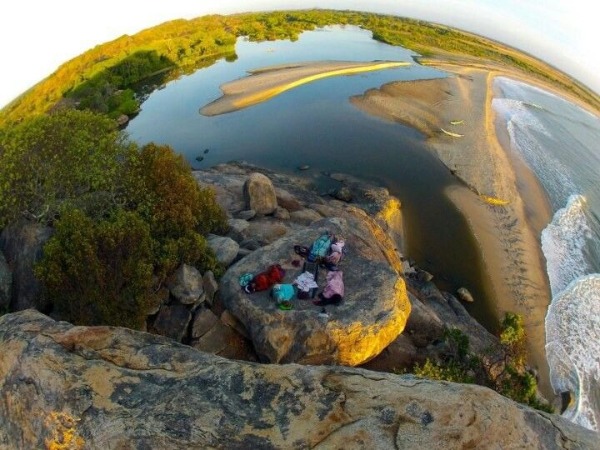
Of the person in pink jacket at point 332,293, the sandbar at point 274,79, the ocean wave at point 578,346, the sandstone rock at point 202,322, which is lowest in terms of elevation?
the ocean wave at point 578,346

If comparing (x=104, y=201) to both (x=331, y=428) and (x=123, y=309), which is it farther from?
(x=331, y=428)

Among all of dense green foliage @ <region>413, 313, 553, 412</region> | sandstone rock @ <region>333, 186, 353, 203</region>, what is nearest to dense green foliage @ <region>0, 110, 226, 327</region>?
dense green foliage @ <region>413, 313, 553, 412</region>

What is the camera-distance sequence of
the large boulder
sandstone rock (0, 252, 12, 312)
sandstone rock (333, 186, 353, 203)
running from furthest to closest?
1. sandstone rock (333, 186, 353, 203)
2. the large boulder
3. sandstone rock (0, 252, 12, 312)

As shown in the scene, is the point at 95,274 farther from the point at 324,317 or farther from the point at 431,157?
the point at 431,157

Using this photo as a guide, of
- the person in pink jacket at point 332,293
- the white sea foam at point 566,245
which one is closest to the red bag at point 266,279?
the person in pink jacket at point 332,293

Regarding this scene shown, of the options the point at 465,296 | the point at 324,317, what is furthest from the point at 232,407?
the point at 465,296

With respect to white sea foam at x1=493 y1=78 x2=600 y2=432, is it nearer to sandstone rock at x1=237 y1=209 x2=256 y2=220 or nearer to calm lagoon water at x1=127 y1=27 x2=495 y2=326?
calm lagoon water at x1=127 y1=27 x2=495 y2=326

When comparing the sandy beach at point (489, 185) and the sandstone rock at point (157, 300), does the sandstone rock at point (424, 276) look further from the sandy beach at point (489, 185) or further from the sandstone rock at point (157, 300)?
the sandstone rock at point (157, 300)
